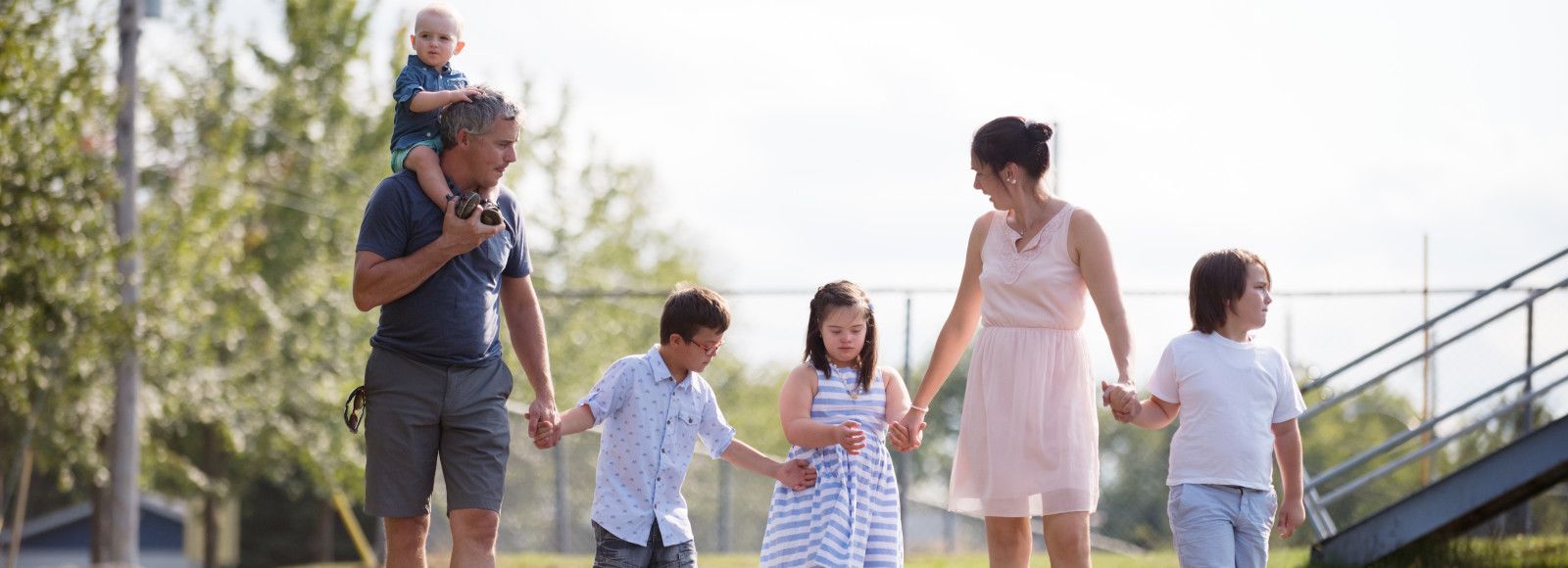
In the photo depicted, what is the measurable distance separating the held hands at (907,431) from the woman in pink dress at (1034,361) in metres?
0.17

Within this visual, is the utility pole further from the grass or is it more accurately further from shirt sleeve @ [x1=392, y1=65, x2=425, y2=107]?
shirt sleeve @ [x1=392, y1=65, x2=425, y2=107]

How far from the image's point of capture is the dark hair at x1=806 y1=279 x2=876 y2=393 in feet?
15.7

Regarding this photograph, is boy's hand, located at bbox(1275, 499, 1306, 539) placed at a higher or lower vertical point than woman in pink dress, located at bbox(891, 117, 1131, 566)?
lower

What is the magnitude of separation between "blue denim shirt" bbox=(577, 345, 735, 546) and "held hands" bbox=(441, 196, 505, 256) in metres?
0.73

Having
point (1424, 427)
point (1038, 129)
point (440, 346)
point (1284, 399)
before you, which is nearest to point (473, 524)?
point (440, 346)

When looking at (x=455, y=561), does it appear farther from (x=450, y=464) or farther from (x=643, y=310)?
(x=643, y=310)

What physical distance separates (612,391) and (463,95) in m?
1.07

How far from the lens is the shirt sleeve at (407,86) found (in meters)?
4.42

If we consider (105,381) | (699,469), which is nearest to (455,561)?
(105,381)

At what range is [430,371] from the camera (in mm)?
4141

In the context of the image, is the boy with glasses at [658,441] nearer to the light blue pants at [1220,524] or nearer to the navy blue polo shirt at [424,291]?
the navy blue polo shirt at [424,291]

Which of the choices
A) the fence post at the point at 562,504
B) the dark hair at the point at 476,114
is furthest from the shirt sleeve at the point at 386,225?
the fence post at the point at 562,504

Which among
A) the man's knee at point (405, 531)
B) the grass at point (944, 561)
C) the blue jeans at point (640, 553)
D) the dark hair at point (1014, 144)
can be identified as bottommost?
the grass at point (944, 561)

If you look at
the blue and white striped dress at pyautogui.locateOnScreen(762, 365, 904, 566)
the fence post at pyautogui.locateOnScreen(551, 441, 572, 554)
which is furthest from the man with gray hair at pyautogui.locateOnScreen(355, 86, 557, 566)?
the fence post at pyautogui.locateOnScreen(551, 441, 572, 554)
